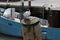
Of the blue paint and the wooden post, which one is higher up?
the wooden post

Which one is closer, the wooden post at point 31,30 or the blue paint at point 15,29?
the wooden post at point 31,30

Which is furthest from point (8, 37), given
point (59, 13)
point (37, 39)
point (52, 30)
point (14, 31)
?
point (37, 39)

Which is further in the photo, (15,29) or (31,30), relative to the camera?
(15,29)

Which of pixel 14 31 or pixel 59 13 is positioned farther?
pixel 14 31

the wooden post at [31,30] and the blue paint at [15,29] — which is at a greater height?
the wooden post at [31,30]

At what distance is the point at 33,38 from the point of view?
306 centimetres

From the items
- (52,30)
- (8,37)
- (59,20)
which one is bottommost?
(8,37)

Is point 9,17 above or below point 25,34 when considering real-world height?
below

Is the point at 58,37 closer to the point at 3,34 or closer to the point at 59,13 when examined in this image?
the point at 59,13

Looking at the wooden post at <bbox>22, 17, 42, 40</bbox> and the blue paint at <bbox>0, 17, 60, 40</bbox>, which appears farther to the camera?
the blue paint at <bbox>0, 17, 60, 40</bbox>

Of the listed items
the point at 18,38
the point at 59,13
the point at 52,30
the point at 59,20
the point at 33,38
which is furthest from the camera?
the point at 18,38

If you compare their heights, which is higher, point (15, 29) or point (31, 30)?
point (31, 30)

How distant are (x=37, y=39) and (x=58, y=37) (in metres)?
5.50

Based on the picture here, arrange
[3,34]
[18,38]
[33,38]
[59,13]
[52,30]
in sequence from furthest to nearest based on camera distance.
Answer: [3,34] → [18,38] → [52,30] → [59,13] → [33,38]
